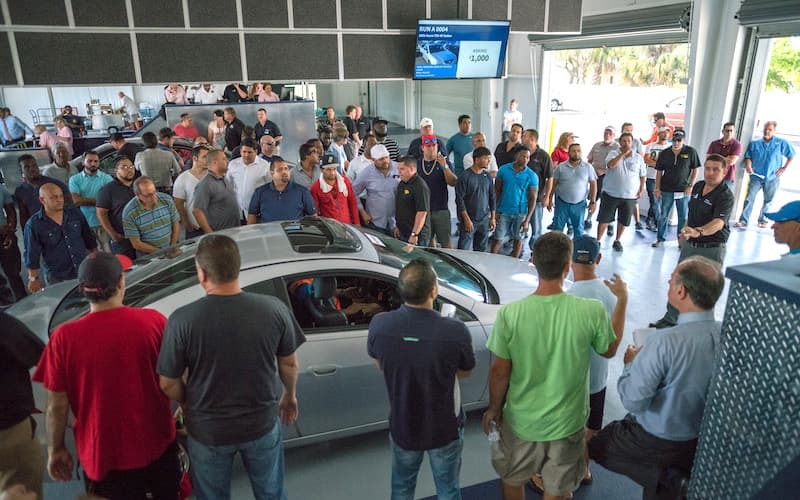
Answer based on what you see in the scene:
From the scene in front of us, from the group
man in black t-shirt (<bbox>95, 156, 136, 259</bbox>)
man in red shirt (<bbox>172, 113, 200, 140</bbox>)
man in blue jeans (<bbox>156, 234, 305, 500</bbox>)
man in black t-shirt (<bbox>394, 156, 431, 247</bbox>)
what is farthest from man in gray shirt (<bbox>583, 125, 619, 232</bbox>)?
man in red shirt (<bbox>172, 113, 200, 140</bbox>)

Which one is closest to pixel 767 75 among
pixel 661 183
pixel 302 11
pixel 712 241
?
pixel 661 183

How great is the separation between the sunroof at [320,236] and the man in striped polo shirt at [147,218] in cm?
164

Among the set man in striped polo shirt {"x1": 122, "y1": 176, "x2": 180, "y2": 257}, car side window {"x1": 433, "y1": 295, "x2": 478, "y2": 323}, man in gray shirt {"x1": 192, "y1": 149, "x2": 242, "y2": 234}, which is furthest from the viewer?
man in gray shirt {"x1": 192, "y1": 149, "x2": 242, "y2": 234}

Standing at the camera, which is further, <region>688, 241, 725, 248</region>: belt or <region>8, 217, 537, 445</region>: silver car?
<region>688, 241, 725, 248</region>: belt

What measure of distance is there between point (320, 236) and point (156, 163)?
4.66 metres

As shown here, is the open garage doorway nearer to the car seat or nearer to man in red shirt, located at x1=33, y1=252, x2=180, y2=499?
the car seat

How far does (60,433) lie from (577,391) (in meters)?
2.27

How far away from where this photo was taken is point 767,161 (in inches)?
319

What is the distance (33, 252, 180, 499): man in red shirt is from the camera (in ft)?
7.04

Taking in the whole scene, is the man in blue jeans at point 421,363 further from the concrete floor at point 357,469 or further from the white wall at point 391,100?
the white wall at point 391,100

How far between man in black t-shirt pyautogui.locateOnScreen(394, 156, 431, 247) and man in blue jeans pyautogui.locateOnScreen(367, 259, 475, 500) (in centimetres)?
333

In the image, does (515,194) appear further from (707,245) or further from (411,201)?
(707,245)

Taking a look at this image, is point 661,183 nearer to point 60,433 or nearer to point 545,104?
point 545,104

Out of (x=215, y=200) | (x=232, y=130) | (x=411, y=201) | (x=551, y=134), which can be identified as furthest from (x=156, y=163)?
(x=551, y=134)
